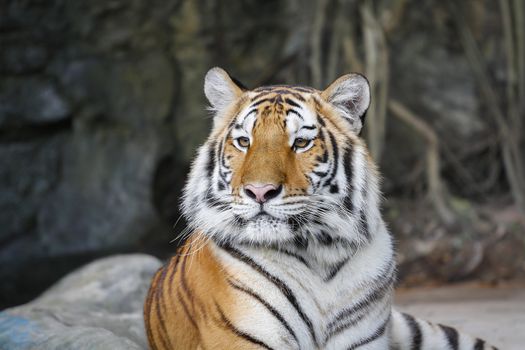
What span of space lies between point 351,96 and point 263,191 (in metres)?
0.67

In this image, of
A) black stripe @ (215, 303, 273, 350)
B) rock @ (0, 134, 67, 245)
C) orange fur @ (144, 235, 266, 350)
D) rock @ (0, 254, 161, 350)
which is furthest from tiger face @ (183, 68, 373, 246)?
rock @ (0, 134, 67, 245)

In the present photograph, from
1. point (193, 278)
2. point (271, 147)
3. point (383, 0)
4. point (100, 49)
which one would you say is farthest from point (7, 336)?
point (383, 0)


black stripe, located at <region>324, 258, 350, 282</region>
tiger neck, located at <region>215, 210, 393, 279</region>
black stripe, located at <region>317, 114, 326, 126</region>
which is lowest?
black stripe, located at <region>324, 258, 350, 282</region>

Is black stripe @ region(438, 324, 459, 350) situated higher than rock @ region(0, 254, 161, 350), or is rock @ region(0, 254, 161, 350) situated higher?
black stripe @ region(438, 324, 459, 350)

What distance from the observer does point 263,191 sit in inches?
118

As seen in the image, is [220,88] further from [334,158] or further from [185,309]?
[185,309]

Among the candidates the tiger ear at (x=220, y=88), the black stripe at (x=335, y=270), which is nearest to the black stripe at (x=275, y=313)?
the black stripe at (x=335, y=270)

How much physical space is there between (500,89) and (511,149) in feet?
2.57

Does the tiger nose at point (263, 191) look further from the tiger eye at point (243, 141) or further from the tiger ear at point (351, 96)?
the tiger ear at point (351, 96)


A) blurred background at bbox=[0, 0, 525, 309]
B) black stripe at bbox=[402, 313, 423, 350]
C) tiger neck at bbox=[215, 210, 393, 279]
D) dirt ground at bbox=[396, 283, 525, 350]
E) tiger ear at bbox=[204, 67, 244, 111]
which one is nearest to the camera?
tiger neck at bbox=[215, 210, 393, 279]

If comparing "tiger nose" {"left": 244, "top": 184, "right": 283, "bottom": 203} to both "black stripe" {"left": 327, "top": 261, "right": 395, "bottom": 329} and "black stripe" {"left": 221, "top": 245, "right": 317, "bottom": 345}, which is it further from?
"black stripe" {"left": 327, "top": 261, "right": 395, "bottom": 329}

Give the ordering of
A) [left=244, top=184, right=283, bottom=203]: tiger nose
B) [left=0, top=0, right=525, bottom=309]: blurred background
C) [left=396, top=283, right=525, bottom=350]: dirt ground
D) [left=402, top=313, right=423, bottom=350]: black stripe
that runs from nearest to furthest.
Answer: [left=244, top=184, right=283, bottom=203]: tiger nose
[left=402, top=313, right=423, bottom=350]: black stripe
[left=396, top=283, right=525, bottom=350]: dirt ground
[left=0, top=0, right=525, bottom=309]: blurred background

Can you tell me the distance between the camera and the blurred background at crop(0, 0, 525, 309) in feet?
26.2

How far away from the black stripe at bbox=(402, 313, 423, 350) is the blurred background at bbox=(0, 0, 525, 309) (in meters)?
3.60
